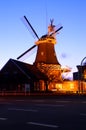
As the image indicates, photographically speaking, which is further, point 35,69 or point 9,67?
point 35,69

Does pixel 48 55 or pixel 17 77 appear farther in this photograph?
pixel 48 55

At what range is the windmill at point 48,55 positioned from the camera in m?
79.6

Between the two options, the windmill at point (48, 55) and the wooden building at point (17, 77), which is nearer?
the wooden building at point (17, 77)

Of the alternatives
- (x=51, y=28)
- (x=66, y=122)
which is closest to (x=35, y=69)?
(x=51, y=28)

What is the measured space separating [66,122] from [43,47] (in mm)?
69020

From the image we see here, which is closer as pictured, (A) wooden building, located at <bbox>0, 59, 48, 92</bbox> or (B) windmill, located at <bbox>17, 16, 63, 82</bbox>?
(A) wooden building, located at <bbox>0, 59, 48, 92</bbox>

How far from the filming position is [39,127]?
40.3 feet

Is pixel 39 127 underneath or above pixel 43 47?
underneath

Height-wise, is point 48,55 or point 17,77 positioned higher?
point 48,55

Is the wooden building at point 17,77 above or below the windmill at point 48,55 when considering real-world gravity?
below

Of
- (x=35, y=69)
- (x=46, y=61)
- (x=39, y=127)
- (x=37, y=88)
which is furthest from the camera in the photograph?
(x=46, y=61)

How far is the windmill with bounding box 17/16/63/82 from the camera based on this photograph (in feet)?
261

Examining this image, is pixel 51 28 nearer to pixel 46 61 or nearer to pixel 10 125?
pixel 46 61

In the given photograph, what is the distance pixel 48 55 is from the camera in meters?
82.6
